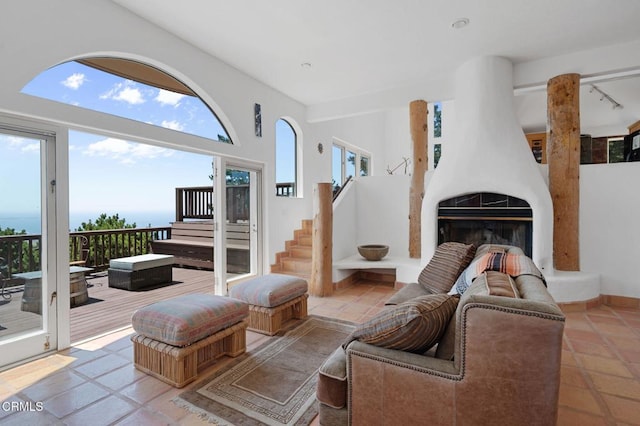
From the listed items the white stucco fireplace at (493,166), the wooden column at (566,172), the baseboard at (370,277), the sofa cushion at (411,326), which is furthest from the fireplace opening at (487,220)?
the sofa cushion at (411,326)

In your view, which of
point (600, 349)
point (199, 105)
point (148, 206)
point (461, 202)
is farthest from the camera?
point (148, 206)

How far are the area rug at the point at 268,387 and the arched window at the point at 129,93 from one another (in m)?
2.62

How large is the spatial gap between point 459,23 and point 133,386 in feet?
14.2

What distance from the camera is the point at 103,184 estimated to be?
619cm

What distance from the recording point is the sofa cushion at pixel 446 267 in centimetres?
268

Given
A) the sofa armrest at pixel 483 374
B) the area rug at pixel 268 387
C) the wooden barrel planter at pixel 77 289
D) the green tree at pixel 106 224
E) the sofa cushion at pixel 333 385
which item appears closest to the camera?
the sofa armrest at pixel 483 374

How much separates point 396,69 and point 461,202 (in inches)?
81.3

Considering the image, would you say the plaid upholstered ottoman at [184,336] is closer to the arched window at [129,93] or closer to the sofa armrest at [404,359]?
the sofa armrest at [404,359]

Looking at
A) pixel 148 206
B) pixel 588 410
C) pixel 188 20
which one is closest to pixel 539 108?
pixel 588 410

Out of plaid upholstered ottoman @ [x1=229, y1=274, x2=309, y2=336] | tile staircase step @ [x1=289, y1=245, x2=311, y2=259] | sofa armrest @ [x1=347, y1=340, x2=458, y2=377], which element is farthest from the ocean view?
tile staircase step @ [x1=289, y1=245, x2=311, y2=259]

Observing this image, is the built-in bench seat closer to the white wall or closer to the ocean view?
the ocean view

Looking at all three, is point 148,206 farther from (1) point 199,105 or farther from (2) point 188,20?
(2) point 188,20

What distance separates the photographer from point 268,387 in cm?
212

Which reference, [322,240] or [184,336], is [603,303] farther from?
[184,336]
